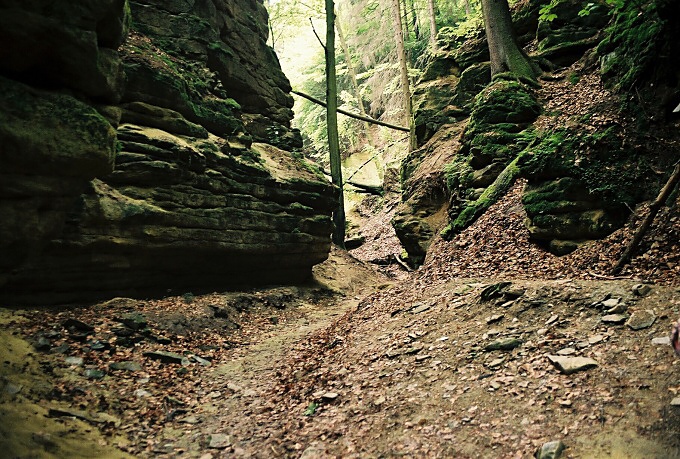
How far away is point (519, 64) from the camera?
12.6 meters

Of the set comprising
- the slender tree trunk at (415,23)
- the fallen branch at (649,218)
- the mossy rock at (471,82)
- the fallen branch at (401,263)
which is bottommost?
the fallen branch at (401,263)

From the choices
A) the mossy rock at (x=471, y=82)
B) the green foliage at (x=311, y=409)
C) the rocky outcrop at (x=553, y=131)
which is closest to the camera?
the green foliage at (x=311, y=409)

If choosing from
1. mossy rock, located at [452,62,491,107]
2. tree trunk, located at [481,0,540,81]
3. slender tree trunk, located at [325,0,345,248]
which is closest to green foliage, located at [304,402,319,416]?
tree trunk, located at [481,0,540,81]

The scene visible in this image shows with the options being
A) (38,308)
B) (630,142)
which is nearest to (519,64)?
(630,142)

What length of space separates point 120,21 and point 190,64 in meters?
8.29

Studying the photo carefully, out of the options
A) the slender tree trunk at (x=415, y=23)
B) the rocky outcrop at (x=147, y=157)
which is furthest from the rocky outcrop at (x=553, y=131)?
the slender tree trunk at (x=415, y=23)

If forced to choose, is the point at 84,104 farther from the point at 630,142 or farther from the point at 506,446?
the point at 630,142

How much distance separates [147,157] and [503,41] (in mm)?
11214

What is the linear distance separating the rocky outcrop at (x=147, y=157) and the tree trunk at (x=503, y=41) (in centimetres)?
728

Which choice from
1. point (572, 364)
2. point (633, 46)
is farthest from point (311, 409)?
point (633, 46)

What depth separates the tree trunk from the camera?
41.7 ft

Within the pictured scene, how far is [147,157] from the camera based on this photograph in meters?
9.71

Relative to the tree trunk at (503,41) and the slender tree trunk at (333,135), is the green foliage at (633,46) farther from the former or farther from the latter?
the slender tree trunk at (333,135)

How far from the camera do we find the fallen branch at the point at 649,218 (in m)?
5.83
